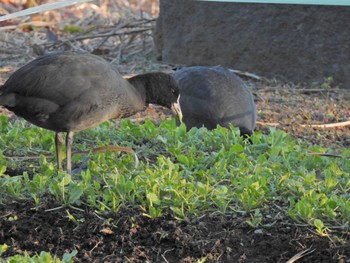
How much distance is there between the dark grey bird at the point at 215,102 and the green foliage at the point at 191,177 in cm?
91

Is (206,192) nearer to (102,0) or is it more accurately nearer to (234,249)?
(234,249)

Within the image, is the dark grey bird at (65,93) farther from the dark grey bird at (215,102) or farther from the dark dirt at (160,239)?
the dark grey bird at (215,102)

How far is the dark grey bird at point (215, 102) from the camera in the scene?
6.76 metres

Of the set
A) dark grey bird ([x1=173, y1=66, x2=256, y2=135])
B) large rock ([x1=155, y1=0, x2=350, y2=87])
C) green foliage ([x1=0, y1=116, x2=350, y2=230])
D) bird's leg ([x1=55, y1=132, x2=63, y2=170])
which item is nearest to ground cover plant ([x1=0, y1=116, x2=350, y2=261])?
green foliage ([x1=0, y1=116, x2=350, y2=230])

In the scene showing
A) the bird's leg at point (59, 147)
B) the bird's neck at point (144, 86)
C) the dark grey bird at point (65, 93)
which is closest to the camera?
the dark grey bird at point (65, 93)

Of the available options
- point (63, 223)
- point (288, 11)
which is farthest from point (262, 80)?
point (63, 223)

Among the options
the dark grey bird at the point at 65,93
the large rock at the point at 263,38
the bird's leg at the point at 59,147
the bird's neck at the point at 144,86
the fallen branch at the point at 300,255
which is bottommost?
the large rock at the point at 263,38

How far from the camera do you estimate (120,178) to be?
4590 millimetres

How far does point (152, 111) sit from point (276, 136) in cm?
243

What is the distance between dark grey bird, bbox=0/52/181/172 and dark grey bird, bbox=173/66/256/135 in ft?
5.54

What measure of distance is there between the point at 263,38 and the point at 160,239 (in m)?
5.35

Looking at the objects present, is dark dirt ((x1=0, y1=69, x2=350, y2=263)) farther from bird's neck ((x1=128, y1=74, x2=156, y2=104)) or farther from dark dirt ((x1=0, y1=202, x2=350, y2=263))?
bird's neck ((x1=128, y1=74, x2=156, y2=104))

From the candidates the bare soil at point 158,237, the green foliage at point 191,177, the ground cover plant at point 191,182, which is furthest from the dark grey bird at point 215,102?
the bare soil at point 158,237

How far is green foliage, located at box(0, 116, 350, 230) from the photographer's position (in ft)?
14.2
